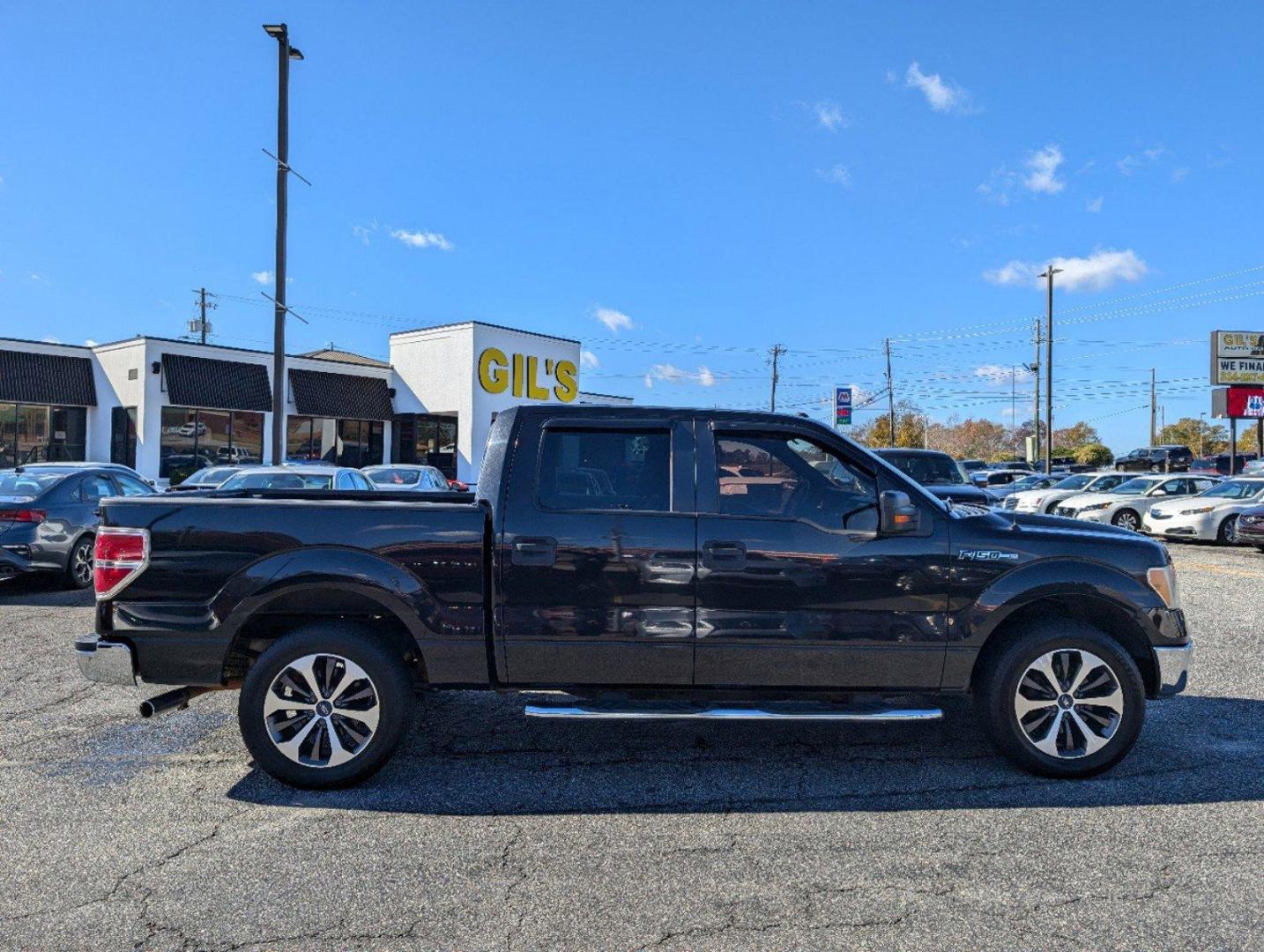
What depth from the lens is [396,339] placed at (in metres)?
33.9

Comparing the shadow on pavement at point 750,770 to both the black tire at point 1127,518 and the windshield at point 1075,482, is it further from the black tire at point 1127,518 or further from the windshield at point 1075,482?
the windshield at point 1075,482

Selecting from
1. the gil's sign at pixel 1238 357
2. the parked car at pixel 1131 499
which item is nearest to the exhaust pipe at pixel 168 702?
the parked car at pixel 1131 499

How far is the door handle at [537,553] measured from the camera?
14.3ft

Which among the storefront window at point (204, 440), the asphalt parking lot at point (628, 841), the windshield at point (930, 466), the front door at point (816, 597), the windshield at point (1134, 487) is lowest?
the asphalt parking lot at point (628, 841)

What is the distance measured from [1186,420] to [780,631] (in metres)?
109

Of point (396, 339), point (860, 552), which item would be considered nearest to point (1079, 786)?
point (860, 552)

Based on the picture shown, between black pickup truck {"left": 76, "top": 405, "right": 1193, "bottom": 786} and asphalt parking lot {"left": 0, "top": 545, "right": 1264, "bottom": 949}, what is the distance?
0.41 metres

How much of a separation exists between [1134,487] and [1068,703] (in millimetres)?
19375

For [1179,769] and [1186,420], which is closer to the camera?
[1179,769]

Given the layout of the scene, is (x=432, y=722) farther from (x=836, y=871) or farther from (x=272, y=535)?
(x=836, y=871)

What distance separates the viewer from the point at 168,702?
4410 millimetres

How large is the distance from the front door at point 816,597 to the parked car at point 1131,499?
17.6 meters

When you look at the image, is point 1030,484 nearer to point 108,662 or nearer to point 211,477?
point 211,477

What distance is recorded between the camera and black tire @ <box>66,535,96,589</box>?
10.4 m
